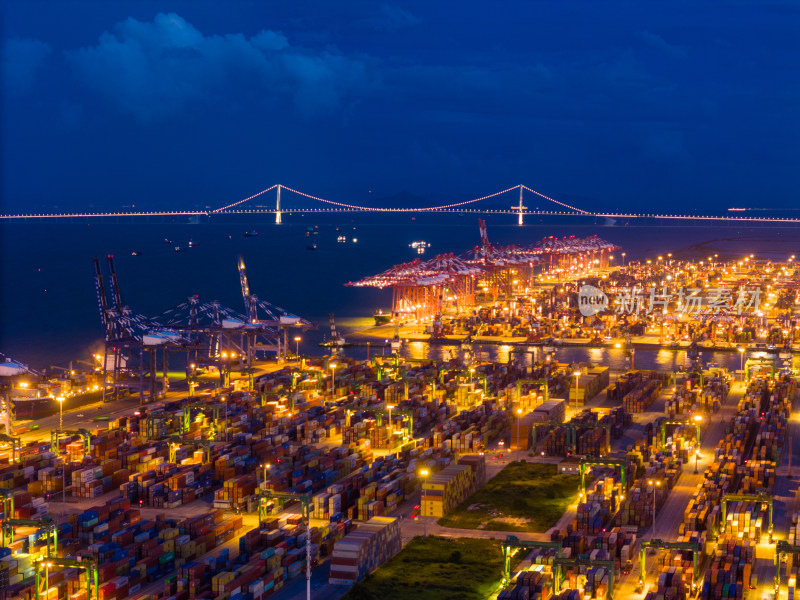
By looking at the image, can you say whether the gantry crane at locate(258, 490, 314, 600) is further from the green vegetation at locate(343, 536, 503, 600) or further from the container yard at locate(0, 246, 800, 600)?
the green vegetation at locate(343, 536, 503, 600)

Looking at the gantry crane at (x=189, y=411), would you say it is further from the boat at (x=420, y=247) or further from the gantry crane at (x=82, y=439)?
the boat at (x=420, y=247)

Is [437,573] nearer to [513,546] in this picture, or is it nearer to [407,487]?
[513,546]

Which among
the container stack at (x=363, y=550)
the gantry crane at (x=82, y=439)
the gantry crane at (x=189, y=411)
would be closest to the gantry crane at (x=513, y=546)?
the container stack at (x=363, y=550)

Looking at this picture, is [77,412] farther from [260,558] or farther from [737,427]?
[737,427]

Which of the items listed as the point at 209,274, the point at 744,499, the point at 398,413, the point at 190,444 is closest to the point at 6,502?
the point at 190,444

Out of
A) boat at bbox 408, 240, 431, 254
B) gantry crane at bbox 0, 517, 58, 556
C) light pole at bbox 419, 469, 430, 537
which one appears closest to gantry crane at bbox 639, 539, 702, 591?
light pole at bbox 419, 469, 430, 537
